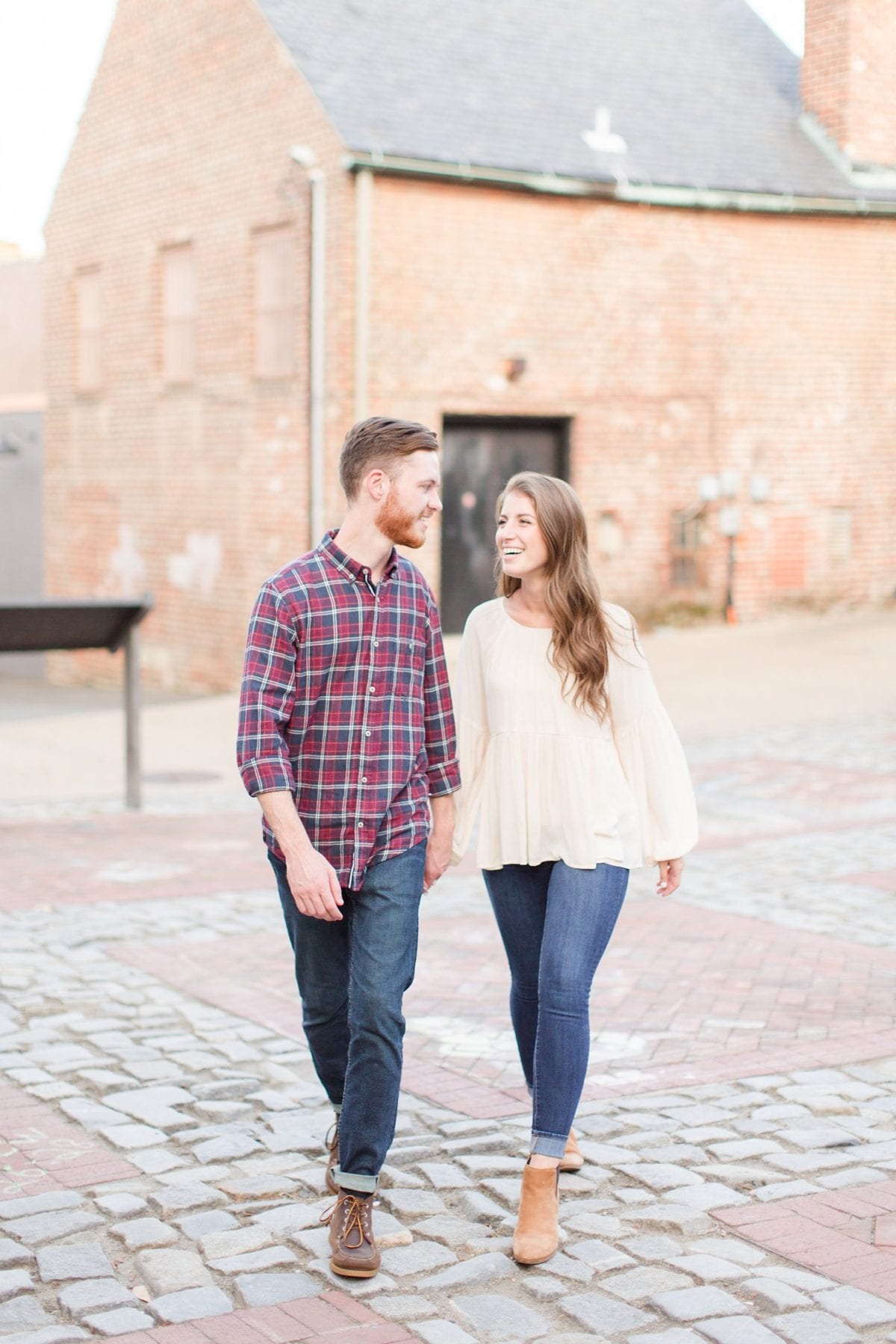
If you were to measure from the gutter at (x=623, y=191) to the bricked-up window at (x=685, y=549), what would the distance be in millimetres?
3410

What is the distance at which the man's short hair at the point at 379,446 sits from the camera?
3699 millimetres

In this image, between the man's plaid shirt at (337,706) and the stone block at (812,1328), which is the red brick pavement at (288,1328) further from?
the man's plaid shirt at (337,706)

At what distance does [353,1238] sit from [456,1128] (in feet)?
3.22

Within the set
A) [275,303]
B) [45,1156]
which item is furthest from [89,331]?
[45,1156]

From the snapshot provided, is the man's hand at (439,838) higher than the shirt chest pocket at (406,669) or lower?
lower

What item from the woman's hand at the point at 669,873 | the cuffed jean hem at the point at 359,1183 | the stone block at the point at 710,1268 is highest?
the woman's hand at the point at 669,873

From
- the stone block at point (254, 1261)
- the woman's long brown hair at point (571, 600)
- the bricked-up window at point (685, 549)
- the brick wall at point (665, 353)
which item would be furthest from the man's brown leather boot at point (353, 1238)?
the bricked-up window at point (685, 549)

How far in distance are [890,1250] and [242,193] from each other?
16.1 meters

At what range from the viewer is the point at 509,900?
Answer: 4.02 meters

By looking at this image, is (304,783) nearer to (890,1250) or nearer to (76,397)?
(890,1250)

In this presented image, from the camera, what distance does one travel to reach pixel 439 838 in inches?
154

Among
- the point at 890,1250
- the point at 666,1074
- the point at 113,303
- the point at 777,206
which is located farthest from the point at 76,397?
the point at 890,1250

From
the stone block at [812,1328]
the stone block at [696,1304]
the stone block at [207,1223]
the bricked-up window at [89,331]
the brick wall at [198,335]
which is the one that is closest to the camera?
the stone block at [812,1328]

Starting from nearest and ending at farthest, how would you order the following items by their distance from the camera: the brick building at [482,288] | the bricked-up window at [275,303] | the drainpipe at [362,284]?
the drainpipe at [362,284] < the brick building at [482,288] < the bricked-up window at [275,303]
